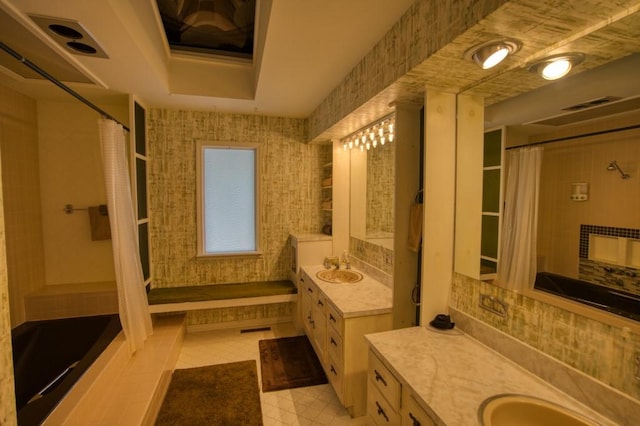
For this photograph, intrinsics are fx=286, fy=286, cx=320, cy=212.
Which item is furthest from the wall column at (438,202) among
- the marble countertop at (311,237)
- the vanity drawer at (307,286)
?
the marble countertop at (311,237)

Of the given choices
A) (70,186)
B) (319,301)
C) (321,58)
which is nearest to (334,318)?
(319,301)

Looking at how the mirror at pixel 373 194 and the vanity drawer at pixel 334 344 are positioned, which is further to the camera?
the mirror at pixel 373 194

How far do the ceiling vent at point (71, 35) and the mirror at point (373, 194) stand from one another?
2.22 m

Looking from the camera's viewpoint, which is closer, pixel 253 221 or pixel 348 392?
pixel 348 392

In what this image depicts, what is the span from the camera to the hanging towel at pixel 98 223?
304 cm

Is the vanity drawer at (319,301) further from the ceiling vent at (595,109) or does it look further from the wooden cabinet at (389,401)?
the ceiling vent at (595,109)

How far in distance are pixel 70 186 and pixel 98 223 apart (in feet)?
1.62

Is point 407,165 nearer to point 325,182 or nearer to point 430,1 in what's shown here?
point 430,1

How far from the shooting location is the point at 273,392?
7.86 feet

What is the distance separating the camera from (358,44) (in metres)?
1.83

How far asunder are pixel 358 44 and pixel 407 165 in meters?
0.84

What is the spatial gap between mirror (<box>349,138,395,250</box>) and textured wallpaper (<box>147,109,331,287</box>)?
0.65 m

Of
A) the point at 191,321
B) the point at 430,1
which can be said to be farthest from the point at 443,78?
the point at 191,321

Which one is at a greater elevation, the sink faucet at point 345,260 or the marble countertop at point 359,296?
the sink faucet at point 345,260
